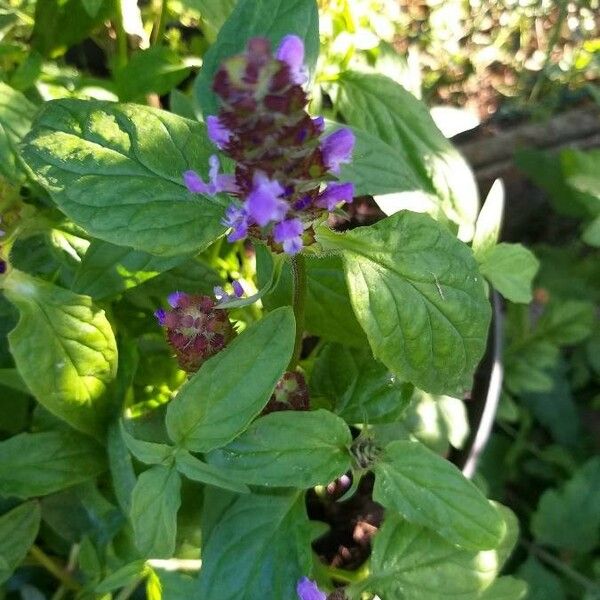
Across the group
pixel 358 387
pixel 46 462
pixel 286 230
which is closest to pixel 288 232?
pixel 286 230

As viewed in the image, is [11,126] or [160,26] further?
[160,26]

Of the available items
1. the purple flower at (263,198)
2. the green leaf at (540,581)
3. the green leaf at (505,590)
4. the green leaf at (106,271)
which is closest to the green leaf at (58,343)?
the green leaf at (106,271)

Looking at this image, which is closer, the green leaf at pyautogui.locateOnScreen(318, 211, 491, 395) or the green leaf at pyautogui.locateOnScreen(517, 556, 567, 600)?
the green leaf at pyautogui.locateOnScreen(318, 211, 491, 395)

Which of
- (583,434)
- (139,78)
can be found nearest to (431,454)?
(139,78)

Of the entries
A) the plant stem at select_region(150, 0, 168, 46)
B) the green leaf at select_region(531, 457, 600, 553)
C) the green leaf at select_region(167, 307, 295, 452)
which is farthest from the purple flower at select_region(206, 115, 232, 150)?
the green leaf at select_region(531, 457, 600, 553)

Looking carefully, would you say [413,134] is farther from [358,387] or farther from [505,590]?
[505,590]

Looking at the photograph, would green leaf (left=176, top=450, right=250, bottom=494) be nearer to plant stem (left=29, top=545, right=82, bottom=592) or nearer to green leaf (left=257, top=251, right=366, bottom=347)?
green leaf (left=257, top=251, right=366, bottom=347)
